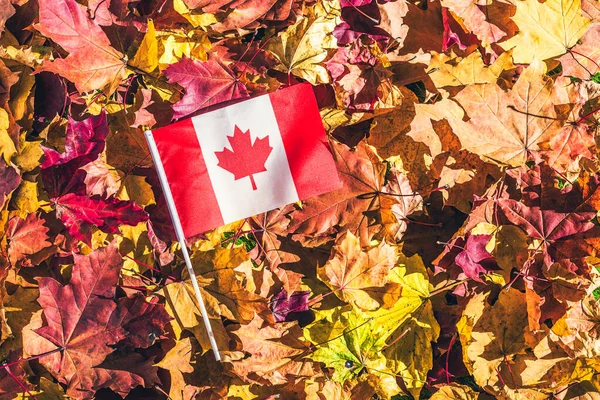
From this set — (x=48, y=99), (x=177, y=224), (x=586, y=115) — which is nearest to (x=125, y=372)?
(x=177, y=224)

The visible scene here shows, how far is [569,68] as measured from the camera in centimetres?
153

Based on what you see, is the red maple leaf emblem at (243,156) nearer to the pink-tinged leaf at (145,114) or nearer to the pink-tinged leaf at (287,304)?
the pink-tinged leaf at (145,114)

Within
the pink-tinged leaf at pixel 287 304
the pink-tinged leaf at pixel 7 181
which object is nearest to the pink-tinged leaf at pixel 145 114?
the pink-tinged leaf at pixel 7 181

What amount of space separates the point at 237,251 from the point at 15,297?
0.67m

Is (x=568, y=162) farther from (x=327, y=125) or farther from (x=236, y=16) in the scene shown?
(x=236, y=16)

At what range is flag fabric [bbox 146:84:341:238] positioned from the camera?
1398mm

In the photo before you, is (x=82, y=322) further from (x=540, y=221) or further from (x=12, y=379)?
(x=540, y=221)

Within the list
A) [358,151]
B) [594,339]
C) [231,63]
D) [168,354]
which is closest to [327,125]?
[358,151]

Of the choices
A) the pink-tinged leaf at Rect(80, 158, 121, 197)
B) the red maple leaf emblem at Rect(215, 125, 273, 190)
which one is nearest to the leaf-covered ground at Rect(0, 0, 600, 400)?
the pink-tinged leaf at Rect(80, 158, 121, 197)

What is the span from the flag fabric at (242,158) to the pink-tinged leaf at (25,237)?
0.41m

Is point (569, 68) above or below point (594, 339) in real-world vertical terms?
above

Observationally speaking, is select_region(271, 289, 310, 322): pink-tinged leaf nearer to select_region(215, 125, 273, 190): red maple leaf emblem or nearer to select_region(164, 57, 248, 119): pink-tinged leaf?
select_region(215, 125, 273, 190): red maple leaf emblem

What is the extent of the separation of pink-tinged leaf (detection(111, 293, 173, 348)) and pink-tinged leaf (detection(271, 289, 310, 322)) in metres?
0.31

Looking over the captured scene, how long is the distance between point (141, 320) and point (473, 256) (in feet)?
3.13
